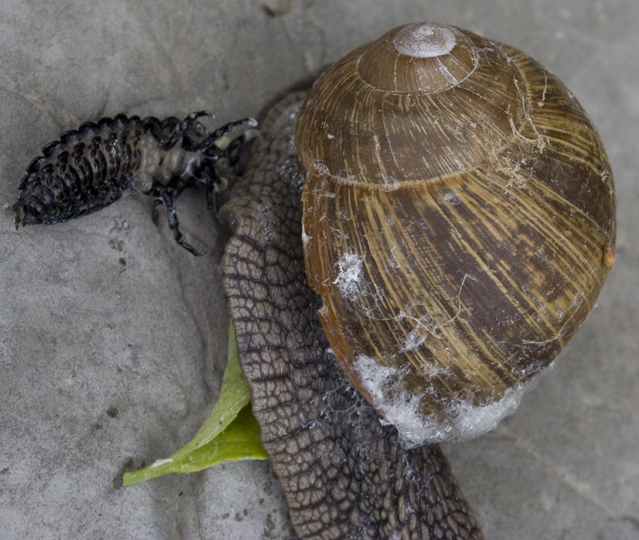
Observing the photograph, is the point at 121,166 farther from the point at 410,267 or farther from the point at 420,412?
the point at 420,412

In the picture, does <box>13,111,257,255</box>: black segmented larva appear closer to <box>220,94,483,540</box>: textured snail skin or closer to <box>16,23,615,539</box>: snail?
<box>16,23,615,539</box>: snail

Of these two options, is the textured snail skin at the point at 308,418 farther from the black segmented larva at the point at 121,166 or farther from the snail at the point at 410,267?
the black segmented larva at the point at 121,166

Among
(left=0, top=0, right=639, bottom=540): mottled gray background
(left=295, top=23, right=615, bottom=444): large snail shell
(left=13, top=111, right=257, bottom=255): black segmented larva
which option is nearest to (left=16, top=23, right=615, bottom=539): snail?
(left=295, top=23, right=615, bottom=444): large snail shell

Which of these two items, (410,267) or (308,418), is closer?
(410,267)

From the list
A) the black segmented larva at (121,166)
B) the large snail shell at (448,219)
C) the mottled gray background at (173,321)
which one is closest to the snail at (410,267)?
the large snail shell at (448,219)

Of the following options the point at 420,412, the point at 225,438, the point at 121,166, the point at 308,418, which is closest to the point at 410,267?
the point at 420,412

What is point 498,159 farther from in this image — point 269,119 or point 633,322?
point 633,322

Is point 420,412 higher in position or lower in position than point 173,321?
lower

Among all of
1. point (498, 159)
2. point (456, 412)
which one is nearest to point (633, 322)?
point (456, 412)

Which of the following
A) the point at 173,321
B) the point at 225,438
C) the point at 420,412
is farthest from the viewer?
the point at 173,321
